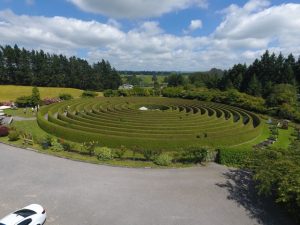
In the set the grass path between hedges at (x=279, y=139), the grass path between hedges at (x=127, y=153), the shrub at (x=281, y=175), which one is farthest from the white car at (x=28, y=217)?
the grass path between hedges at (x=279, y=139)

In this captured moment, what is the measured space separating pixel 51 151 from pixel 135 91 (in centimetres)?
6389

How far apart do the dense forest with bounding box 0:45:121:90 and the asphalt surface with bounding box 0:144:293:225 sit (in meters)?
86.2

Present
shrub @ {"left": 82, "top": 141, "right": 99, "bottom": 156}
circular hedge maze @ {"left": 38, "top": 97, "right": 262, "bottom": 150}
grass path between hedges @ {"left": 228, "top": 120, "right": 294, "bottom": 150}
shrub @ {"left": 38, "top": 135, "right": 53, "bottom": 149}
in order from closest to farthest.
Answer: shrub @ {"left": 82, "top": 141, "right": 99, "bottom": 156} → shrub @ {"left": 38, "top": 135, "right": 53, "bottom": 149} → circular hedge maze @ {"left": 38, "top": 97, "right": 262, "bottom": 150} → grass path between hedges @ {"left": 228, "top": 120, "right": 294, "bottom": 150}

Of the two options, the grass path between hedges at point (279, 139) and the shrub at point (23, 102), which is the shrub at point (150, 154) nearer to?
the grass path between hedges at point (279, 139)

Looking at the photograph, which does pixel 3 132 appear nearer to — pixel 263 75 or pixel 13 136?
pixel 13 136

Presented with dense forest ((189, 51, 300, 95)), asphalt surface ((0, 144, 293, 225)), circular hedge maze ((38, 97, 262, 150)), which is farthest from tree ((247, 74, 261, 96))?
asphalt surface ((0, 144, 293, 225))

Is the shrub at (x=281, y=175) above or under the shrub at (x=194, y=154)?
above

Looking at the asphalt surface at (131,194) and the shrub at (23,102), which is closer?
the asphalt surface at (131,194)

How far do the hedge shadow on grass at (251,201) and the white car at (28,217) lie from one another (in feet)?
43.8

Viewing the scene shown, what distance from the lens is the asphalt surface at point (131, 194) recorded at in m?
15.7

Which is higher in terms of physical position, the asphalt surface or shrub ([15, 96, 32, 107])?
shrub ([15, 96, 32, 107])

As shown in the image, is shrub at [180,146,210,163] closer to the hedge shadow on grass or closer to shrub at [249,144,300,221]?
the hedge shadow on grass

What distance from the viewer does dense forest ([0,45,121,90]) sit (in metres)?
100

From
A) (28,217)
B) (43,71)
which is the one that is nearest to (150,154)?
(28,217)
